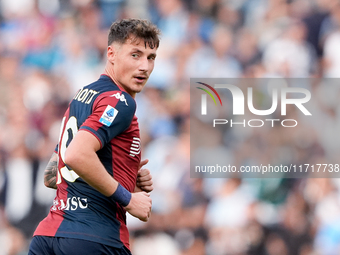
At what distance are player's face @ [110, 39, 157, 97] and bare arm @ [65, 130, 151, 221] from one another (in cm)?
53

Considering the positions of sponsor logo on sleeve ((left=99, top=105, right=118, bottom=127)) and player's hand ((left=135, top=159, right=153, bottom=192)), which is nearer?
sponsor logo on sleeve ((left=99, top=105, right=118, bottom=127))

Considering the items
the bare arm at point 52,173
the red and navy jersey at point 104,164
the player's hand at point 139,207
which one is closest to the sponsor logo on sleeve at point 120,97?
the red and navy jersey at point 104,164

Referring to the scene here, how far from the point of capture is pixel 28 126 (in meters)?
6.96

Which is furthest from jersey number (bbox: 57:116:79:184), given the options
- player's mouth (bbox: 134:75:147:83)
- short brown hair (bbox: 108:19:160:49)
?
short brown hair (bbox: 108:19:160:49)

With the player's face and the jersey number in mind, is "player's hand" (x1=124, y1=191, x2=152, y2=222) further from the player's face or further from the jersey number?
→ the player's face

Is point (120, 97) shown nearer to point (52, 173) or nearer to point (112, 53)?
point (112, 53)

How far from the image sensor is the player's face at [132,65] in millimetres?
2623

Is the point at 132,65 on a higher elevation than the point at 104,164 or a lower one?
higher

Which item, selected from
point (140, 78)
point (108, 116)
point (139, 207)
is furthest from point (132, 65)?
point (139, 207)

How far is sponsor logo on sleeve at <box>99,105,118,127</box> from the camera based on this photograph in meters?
2.25

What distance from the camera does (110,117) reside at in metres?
2.27

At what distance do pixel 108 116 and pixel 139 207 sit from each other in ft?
1.66

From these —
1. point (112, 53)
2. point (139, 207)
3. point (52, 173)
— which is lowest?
point (139, 207)

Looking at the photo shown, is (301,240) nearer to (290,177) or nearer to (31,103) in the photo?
(290,177)
